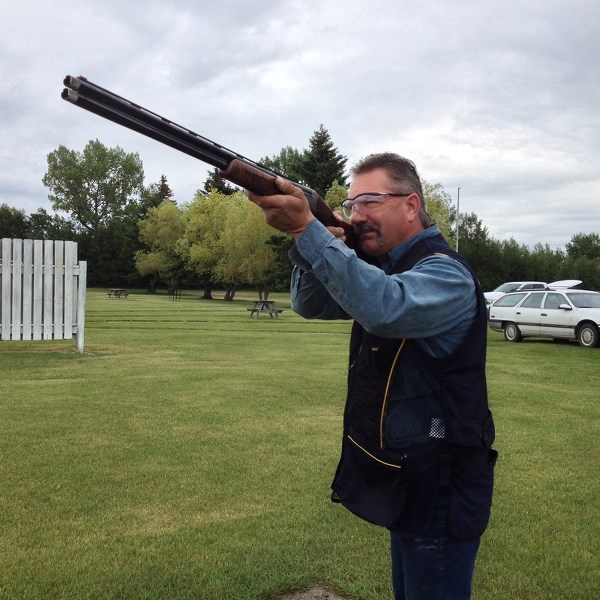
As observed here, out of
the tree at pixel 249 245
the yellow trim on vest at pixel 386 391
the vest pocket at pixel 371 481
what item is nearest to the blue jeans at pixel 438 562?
the vest pocket at pixel 371 481

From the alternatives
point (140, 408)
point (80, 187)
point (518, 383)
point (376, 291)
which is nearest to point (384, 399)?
point (376, 291)

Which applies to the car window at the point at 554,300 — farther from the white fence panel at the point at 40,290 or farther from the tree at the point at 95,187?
the tree at the point at 95,187

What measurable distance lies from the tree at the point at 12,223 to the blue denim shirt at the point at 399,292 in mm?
100272

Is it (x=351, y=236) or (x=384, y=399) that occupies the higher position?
(x=351, y=236)

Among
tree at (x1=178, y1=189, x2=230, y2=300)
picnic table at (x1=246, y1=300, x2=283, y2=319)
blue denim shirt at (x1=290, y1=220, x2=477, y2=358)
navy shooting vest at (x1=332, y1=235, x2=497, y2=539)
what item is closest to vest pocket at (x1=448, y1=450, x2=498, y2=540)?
navy shooting vest at (x1=332, y1=235, x2=497, y2=539)

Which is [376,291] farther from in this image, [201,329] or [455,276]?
[201,329]

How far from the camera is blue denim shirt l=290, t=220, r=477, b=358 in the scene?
1.93 meters

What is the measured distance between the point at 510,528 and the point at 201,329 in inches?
755

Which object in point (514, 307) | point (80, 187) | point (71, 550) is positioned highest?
point (80, 187)

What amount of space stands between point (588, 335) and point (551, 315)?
1.28 m

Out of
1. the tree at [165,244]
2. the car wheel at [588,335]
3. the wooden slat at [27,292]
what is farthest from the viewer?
the tree at [165,244]

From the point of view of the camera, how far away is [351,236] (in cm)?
243

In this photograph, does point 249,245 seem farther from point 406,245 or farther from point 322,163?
point 406,245

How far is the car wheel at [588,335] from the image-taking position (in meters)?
17.9
